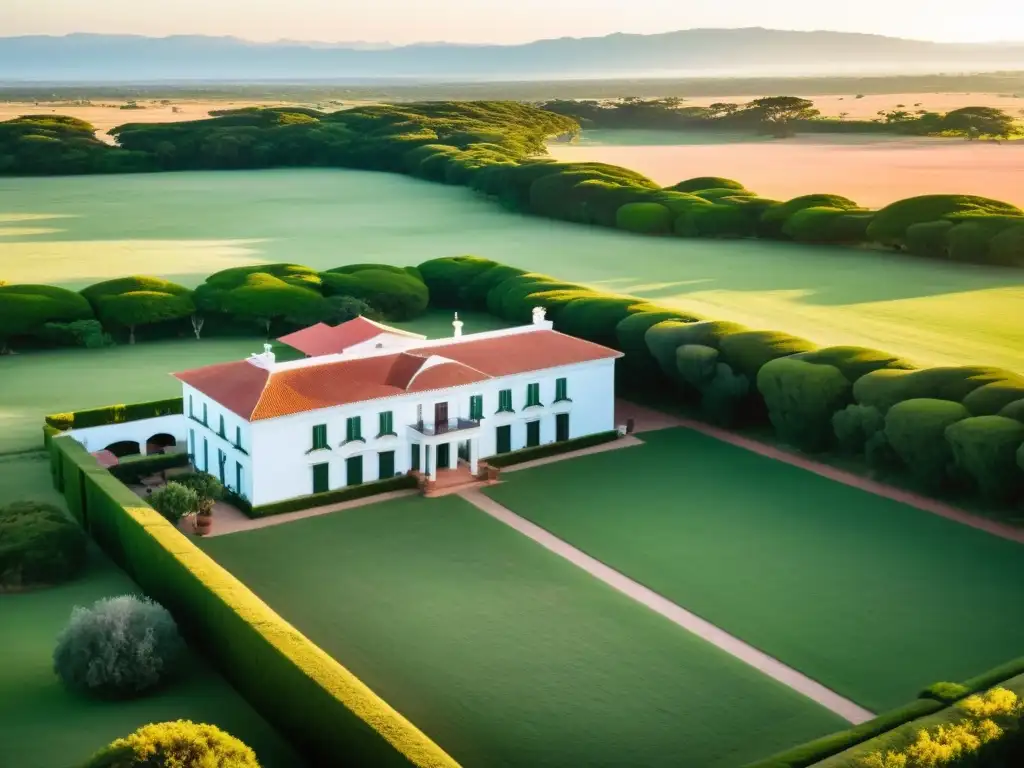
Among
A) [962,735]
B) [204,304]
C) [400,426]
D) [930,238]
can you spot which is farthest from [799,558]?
[930,238]

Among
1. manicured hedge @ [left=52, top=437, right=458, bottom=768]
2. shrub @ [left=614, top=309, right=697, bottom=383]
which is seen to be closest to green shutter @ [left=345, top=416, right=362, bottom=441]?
manicured hedge @ [left=52, top=437, right=458, bottom=768]

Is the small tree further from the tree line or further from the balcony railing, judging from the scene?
the tree line

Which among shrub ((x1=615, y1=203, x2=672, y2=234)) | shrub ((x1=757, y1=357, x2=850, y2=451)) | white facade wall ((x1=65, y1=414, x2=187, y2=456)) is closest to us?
white facade wall ((x1=65, y1=414, x2=187, y2=456))

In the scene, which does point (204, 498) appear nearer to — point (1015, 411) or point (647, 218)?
point (1015, 411)

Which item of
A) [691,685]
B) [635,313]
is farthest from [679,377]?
[691,685]

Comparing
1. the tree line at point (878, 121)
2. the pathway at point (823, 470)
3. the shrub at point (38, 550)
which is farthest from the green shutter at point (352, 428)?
the tree line at point (878, 121)

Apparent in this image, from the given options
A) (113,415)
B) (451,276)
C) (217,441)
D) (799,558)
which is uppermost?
(451,276)

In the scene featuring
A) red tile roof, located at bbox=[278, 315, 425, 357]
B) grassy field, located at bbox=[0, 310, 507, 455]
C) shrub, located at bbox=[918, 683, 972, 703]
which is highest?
red tile roof, located at bbox=[278, 315, 425, 357]
